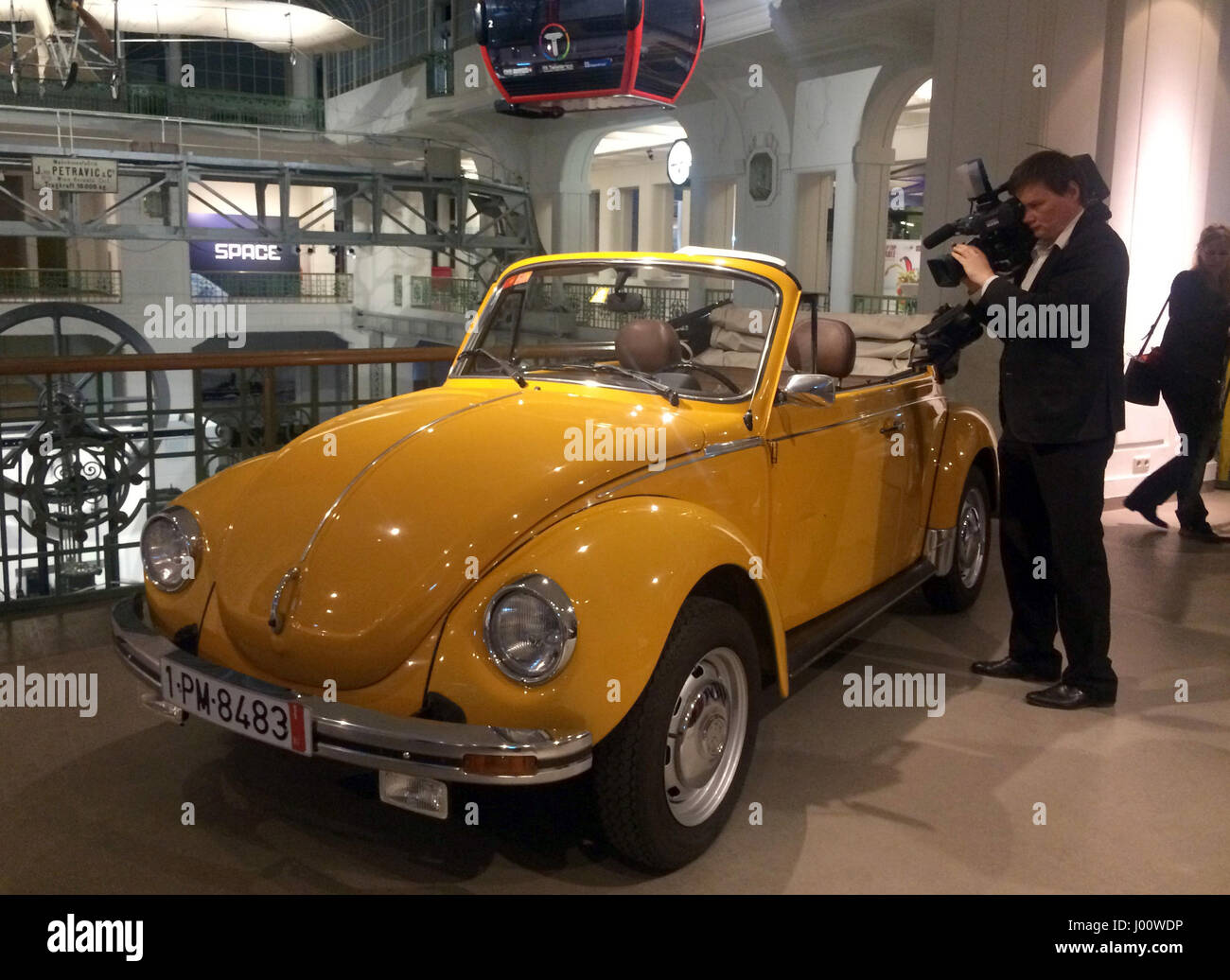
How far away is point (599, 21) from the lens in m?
7.21

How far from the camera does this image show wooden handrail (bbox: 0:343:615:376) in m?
3.87

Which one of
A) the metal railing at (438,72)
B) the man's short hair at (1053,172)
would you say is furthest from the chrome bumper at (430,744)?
the metal railing at (438,72)

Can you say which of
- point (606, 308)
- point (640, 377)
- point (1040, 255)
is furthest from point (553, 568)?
point (1040, 255)

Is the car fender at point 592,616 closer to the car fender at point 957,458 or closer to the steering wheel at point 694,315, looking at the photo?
the steering wheel at point 694,315

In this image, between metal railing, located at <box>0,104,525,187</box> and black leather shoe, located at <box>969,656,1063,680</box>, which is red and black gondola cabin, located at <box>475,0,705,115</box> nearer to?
metal railing, located at <box>0,104,525,187</box>

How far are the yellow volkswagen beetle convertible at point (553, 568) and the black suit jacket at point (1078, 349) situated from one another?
537 millimetres

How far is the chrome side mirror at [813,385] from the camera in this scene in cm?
292

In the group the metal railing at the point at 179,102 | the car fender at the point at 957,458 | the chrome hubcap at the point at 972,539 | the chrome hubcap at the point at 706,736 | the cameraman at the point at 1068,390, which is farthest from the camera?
the metal railing at the point at 179,102

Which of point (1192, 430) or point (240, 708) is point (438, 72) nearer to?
point (1192, 430)

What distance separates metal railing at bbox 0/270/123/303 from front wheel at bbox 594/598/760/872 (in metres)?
8.71

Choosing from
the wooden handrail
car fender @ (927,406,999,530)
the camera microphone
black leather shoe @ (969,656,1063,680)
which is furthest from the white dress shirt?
black leather shoe @ (969,656,1063,680)

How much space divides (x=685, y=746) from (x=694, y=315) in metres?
2.19

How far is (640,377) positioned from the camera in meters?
3.08
